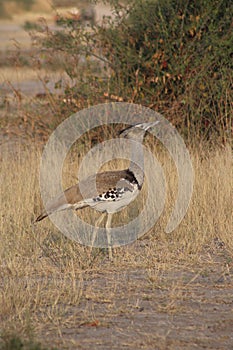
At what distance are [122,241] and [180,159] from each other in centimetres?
159

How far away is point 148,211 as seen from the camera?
6.17m

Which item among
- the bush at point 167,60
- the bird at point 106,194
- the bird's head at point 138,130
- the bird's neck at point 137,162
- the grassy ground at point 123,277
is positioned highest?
the bush at point 167,60

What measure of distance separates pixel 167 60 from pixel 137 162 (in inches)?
99.1

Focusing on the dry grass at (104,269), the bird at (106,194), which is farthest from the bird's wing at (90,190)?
the dry grass at (104,269)

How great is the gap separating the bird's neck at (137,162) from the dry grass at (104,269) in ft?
1.63

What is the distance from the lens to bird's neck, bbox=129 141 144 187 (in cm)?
552

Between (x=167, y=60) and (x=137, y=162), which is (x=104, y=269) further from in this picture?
(x=167, y=60)

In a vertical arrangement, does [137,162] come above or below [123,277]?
above

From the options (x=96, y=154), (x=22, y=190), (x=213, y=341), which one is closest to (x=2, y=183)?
(x=22, y=190)

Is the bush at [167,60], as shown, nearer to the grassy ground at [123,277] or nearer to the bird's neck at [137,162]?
the grassy ground at [123,277]

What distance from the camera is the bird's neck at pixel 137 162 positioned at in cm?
552

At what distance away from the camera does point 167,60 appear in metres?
8.03

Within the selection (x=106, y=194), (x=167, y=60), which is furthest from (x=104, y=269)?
(x=167, y=60)

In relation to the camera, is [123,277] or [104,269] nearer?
[123,277]
